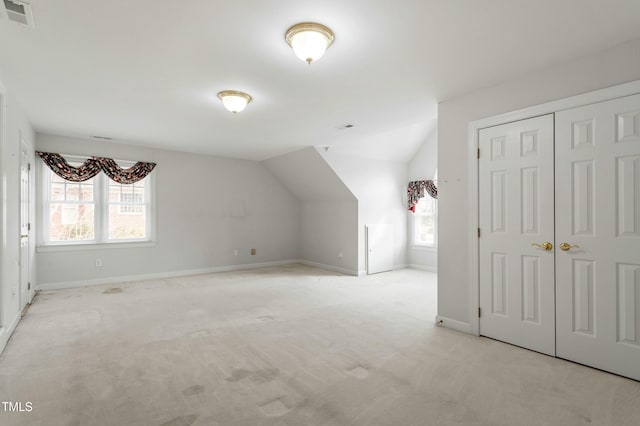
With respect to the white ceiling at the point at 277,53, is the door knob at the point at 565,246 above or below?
below

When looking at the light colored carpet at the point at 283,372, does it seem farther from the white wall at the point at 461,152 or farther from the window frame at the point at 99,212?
the window frame at the point at 99,212

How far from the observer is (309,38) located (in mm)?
2266

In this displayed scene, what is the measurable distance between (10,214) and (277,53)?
327 centimetres

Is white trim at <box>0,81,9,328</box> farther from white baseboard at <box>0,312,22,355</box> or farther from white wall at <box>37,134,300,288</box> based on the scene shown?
white wall at <box>37,134,300,288</box>

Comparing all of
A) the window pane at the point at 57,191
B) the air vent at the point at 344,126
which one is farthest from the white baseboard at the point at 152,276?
the air vent at the point at 344,126

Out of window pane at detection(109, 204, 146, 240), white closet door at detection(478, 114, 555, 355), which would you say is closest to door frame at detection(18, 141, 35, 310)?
window pane at detection(109, 204, 146, 240)

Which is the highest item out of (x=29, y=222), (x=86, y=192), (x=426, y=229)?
(x=86, y=192)

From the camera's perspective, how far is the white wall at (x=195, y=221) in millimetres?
5574

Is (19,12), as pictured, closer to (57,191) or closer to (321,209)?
(57,191)

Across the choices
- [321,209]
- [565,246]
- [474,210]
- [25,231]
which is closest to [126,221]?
[25,231]

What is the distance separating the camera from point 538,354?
9.44 ft

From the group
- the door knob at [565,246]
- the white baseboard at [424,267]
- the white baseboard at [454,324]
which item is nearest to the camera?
the door knob at [565,246]

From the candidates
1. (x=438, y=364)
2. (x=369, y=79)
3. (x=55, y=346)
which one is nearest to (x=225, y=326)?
(x=55, y=346)

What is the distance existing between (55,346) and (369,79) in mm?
4003
